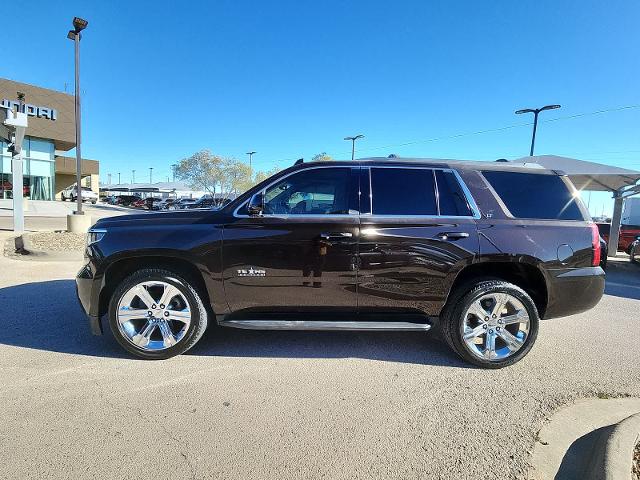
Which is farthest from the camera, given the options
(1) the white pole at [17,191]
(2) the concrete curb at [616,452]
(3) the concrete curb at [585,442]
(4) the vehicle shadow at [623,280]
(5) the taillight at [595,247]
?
(1) the white pole at [17,191]

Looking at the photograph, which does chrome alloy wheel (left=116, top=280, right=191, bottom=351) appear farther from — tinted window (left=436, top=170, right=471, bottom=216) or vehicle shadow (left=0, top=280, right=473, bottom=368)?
tinted window (left=436, top=170, right=471, bottom=216)

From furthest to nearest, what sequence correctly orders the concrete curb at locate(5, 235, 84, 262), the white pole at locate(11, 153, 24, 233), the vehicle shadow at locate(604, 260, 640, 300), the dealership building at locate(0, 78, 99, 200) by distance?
1. the dealership building at locate(0, 78, 99, 200)
2. the white pole at locate(11, 153, 24, 233)
3. the concrete curb at locate(5, 235, 84, 262)
4. the vehicle shadow at locate(604, 260, 640, 300)

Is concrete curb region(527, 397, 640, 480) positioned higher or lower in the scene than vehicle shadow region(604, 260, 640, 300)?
lower

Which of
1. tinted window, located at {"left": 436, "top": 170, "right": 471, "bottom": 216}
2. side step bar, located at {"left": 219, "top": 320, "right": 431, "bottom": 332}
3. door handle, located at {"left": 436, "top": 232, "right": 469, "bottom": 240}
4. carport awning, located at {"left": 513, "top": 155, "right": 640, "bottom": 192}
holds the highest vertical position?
carport awning, located at {"left": 513, "top": 155, "right": 640, "bottom": 192}

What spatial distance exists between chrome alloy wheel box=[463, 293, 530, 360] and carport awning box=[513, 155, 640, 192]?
8.73 metres

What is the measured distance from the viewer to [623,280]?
330 inches

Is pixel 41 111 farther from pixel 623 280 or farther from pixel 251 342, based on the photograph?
pixel 623 280

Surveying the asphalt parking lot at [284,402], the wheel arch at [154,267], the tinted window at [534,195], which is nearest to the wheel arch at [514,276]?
the tinted window at [534,195]

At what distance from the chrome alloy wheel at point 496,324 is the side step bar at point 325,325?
44 centimetres

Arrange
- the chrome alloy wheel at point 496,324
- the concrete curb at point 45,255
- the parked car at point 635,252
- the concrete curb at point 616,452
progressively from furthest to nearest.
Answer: the parked car at point 635,252 < the concrete curb at point 45,255 < the chrome alloy wheel at point 496,324 < the concrete curb at point 616,452

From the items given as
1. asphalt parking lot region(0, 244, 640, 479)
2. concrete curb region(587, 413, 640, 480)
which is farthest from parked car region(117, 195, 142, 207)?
concrete curb region(587, 413, 640, 480)

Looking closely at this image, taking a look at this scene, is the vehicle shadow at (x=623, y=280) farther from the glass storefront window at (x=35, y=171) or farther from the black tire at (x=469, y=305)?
the glass storefront window at (x=35, y=171)

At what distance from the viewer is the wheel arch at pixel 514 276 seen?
372 cm

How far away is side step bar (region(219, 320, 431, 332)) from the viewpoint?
11.6 feet
